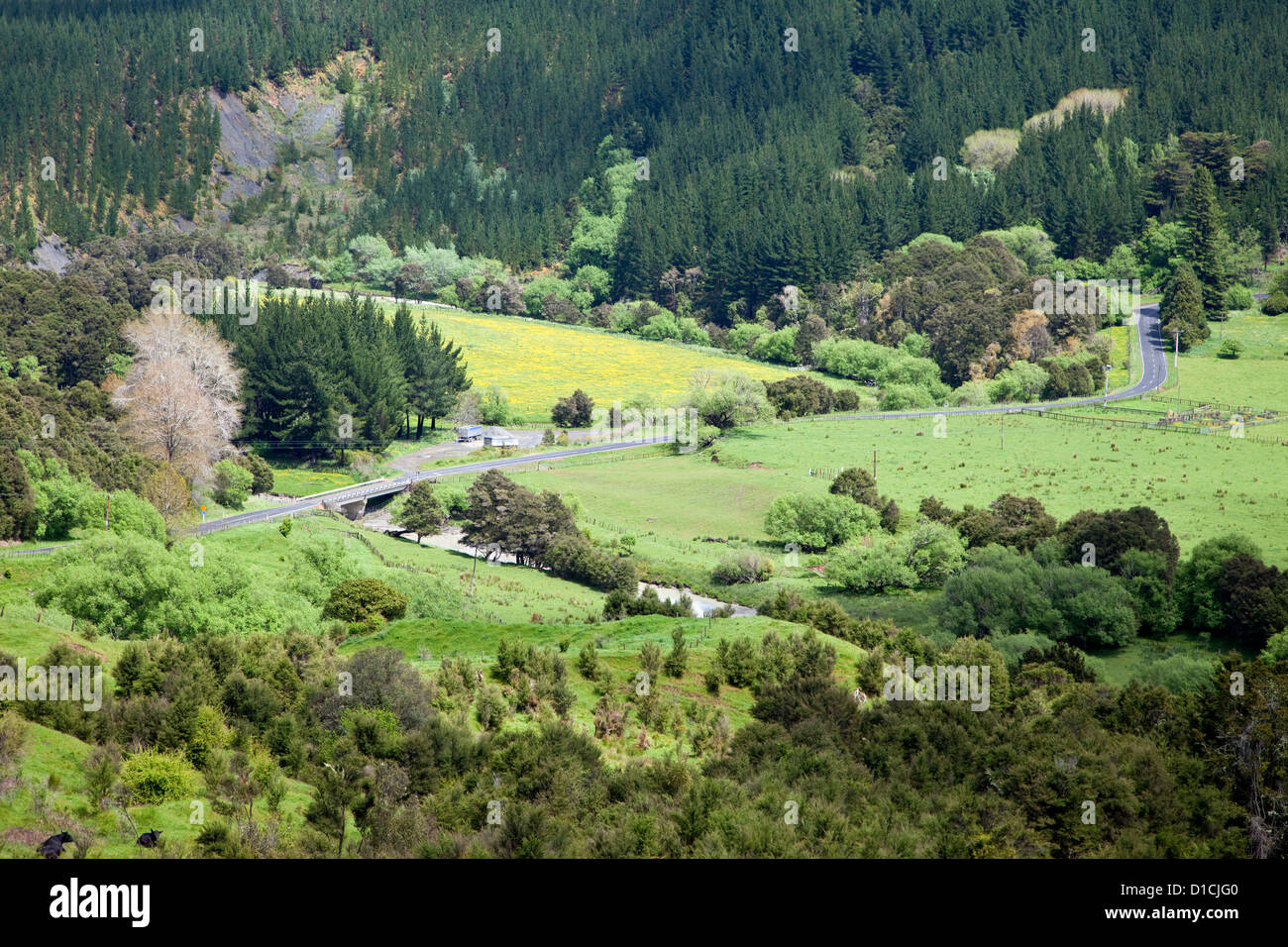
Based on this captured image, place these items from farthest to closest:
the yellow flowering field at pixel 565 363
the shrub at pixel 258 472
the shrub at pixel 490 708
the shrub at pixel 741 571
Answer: the yellow flowering field at pixel 565 363, the shrub at pixel 258 472, the shrub at pixel 741 571, the shrub at pixel 490 708

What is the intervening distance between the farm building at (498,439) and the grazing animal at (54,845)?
72.0 m

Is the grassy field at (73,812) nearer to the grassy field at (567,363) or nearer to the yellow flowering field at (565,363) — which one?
the grassy field at (567,363)

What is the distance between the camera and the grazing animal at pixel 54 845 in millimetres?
17891

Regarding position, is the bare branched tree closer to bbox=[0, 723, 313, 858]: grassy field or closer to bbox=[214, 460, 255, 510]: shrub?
bbox=[214, 460, 255, 510]: shrub

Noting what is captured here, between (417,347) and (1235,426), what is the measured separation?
59.9m

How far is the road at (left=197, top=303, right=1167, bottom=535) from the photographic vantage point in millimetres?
67188

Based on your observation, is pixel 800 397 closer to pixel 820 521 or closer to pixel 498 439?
pixel 498 439

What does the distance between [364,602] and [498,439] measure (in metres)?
48.9

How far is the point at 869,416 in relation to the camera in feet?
324

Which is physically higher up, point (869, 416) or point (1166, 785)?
point (869, 416)

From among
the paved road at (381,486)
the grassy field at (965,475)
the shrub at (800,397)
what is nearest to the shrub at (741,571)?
the grassy field at (965,475)

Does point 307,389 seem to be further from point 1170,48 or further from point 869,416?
point 1170,48

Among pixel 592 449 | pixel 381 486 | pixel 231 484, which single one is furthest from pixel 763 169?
pixel 231 484
